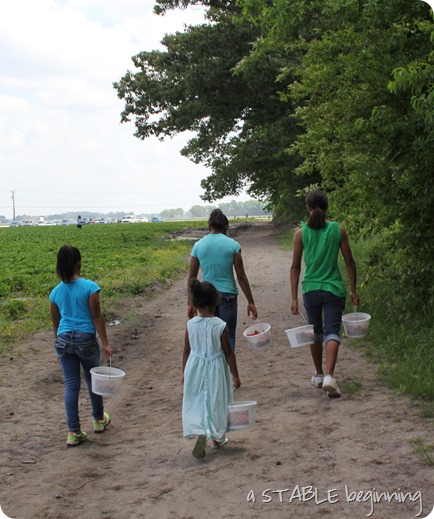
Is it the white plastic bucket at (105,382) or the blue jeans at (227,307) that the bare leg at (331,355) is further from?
the white plastic bucket at (105,382)

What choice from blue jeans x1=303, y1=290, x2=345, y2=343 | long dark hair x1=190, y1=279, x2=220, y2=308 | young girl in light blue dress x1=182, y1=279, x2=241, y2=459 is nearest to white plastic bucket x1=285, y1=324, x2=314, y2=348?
blue jeans x1=303, y1=290, x2=345, y2=343

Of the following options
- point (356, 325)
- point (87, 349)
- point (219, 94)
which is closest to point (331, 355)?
point (356, 325)

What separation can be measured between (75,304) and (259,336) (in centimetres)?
180

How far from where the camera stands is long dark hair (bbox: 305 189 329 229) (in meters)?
6.55

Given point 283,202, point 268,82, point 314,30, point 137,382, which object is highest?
point 268,82

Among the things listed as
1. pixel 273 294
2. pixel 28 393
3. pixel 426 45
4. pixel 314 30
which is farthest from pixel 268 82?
pixel 28 393

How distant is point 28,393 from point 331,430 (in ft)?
13.1

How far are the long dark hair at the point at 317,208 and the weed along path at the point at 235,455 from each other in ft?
5.62

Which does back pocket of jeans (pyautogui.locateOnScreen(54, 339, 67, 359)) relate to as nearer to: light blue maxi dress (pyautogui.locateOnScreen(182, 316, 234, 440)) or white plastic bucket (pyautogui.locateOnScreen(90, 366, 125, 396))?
white plastic bucket (pyautogui.locateOnScreen(90, 366, 125, 396))

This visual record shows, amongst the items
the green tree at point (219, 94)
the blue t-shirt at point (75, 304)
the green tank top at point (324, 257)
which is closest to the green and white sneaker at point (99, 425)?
the blue t-shirt at point (75, 304)

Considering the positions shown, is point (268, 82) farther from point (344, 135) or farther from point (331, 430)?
point (331, 430)

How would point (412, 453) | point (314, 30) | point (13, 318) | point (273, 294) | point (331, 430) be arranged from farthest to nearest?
point (273, 294), point (13, 318), point (314, 30), point (331, 430), point (412, 453)

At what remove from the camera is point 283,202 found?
32.9 m

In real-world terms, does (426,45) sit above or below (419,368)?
above
